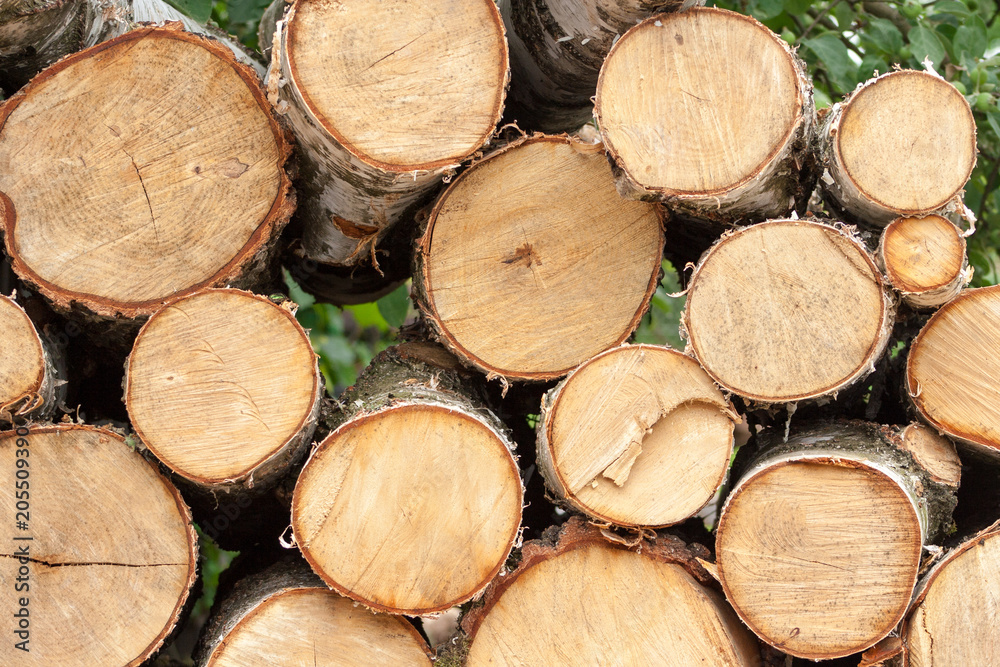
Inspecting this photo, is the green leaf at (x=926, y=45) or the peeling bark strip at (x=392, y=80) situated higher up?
the peeling bark strip at (x=392, y=80)

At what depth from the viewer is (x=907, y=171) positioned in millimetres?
1554

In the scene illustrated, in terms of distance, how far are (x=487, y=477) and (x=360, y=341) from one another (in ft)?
13.6

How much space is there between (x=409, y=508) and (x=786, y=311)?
33.4 inches

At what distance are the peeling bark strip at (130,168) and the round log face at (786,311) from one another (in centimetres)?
99

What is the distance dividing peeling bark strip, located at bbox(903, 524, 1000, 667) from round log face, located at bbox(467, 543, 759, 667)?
0.35 metres

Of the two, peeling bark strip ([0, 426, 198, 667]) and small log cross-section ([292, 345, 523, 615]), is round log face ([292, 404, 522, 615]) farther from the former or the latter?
peeling bark strip ([0, 426, 198, 667])

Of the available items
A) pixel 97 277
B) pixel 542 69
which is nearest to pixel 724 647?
pixel 542 69

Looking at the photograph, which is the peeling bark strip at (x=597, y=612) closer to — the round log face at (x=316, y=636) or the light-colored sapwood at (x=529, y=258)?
the round log face at (x=316, y=636)

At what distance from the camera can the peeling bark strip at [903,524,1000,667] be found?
1.54m

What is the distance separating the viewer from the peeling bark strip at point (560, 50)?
1645mm

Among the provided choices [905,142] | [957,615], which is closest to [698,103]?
[905,142]

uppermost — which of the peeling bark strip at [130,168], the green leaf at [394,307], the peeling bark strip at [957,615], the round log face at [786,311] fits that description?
the peeling bark strip at [130,168]

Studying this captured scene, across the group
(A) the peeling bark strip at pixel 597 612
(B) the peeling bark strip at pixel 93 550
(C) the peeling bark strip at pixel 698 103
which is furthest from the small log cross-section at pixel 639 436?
(B) the peeling bark strip at pixel 93 550

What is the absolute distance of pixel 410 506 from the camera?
1513mm
